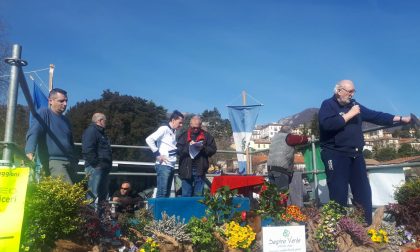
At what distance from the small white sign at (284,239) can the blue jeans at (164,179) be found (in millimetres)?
2338

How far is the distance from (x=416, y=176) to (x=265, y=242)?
89.2 inches

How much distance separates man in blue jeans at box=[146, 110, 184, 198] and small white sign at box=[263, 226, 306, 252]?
2.31m

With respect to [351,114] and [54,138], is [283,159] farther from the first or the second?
[54,138]

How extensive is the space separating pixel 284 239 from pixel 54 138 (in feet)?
7.44

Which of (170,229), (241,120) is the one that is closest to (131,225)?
(170,229)

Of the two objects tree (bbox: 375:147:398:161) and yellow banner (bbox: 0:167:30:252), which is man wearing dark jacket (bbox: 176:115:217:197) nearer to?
tree (bbox: 375:147:398:161)

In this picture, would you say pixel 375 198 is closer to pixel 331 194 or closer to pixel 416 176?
pixel 416 176

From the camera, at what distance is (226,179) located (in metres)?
5.46

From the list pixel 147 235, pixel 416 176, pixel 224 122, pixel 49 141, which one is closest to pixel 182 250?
pixel 147 235

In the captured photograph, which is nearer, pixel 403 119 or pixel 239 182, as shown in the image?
pixel 403 119

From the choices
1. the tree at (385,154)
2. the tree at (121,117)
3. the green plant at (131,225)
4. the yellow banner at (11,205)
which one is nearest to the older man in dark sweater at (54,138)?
the green plant at (131,225)

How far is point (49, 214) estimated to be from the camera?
258 centimetres

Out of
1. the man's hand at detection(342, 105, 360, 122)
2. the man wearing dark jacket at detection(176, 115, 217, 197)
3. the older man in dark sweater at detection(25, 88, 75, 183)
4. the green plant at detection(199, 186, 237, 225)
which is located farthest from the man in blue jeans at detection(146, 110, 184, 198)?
the man's hand at detection(342, 105, 360, 122)

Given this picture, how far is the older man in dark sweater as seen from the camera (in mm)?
3625
